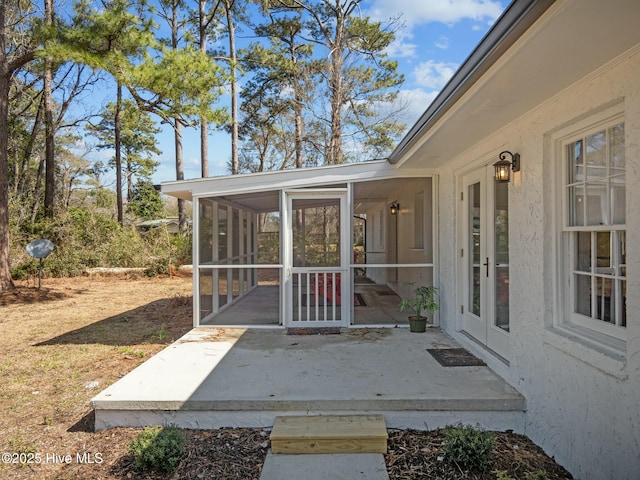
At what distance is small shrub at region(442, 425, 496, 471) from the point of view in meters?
2.49

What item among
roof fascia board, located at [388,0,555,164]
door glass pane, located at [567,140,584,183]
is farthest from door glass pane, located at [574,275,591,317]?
roof fascia board, located at [388,0,555,164]

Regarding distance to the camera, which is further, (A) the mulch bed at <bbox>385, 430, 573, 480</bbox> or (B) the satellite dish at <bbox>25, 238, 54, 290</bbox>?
(B) the satellite dish at <bbox>25, 238, 54, 290</bbox>

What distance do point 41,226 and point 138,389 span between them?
1302cm

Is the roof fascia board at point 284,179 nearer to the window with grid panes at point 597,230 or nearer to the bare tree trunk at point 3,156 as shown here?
the window with grid panes at point 597,230

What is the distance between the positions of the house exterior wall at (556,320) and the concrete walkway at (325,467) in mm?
1136

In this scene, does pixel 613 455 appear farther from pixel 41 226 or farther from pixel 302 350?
pixel 41 226

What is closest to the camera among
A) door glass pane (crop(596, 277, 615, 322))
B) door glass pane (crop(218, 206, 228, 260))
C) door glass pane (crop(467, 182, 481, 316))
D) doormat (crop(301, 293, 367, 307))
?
door glass pane (crop(596, 277, 615, 322))

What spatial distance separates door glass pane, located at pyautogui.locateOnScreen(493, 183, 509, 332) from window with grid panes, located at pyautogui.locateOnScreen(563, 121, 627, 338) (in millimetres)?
943

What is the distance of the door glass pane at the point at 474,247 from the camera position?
14.6 feet

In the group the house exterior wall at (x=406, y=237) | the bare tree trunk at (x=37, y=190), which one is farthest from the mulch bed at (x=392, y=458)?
the bare tree trunk at (x=37, y=190)

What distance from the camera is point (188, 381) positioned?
11.5ft

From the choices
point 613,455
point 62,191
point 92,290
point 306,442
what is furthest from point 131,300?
point 62,191

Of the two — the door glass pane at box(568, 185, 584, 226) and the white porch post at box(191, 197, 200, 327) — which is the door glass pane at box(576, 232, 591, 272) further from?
the white porch post at box(191, 197, 200, 327)

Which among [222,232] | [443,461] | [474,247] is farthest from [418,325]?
[222,232]
